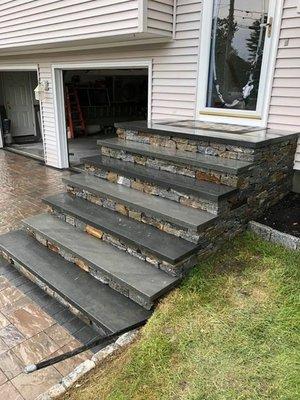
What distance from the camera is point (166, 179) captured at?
312cm

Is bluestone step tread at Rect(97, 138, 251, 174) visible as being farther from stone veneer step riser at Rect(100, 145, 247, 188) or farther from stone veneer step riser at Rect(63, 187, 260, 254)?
stone veneer step riser at Rect(63, 187, 260, 254)

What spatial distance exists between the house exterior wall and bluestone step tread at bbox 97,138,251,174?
3.59 feet

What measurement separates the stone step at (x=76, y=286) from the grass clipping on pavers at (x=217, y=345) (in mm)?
216

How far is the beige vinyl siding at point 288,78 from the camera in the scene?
3348mm

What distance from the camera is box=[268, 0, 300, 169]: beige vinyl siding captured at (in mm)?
3348

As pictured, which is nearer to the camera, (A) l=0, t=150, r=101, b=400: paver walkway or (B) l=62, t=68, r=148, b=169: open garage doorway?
(A) l=0, t=150, r=101, b=400: paver walkway

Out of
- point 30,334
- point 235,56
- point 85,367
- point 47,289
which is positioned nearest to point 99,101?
point 235,56

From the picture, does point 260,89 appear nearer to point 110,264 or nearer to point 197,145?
point 197,145

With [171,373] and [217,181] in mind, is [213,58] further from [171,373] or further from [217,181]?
[171,373]

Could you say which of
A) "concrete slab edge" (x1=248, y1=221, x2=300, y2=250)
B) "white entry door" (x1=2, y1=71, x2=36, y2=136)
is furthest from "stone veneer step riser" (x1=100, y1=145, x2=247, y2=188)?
"white entry door" (x1=2, y1=71, x2=36, y2=136)

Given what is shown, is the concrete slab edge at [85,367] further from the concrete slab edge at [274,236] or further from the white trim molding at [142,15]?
the white trim molding at [142,15]

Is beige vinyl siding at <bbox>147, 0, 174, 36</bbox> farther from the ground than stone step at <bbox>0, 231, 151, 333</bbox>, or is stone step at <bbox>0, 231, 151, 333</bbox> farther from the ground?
beige vinyl siding at <bbox>147, 0, 174, 36</bbox>

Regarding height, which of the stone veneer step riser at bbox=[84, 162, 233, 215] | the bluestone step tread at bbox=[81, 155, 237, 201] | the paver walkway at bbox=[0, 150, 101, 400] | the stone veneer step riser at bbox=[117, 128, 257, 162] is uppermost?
the stone veneer step riser at bbox=[117, 128, 257, 162]

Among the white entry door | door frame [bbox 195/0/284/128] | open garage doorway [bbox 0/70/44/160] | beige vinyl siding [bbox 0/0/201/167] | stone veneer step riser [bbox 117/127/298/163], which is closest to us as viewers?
stone veneer step riser [bbox 117/127/298/163]
